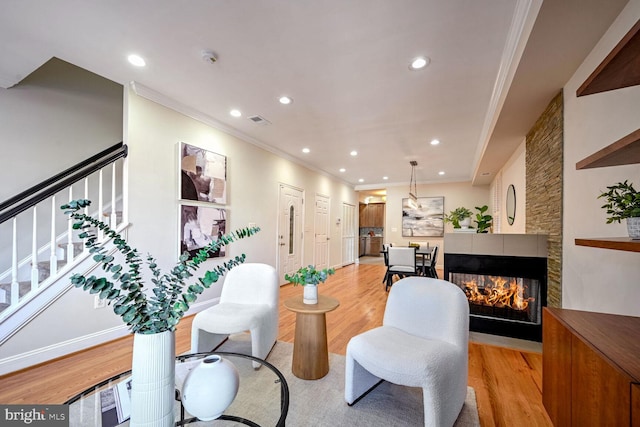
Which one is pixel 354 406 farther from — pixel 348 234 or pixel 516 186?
pixel 348 234

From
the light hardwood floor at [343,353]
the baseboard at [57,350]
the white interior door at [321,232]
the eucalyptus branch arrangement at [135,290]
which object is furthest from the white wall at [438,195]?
the eucalyptus branch arrangement at [135,290]

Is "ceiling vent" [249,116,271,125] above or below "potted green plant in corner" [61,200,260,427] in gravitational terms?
above

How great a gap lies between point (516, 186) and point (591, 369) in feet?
13.0

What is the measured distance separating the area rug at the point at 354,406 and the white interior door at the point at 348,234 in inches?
243

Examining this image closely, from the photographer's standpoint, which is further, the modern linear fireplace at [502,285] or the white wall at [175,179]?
the white wall at [175,179]

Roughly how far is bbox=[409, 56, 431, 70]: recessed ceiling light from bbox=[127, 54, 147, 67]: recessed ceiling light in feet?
8.07

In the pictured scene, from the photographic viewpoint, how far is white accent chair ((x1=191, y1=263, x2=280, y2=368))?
2.14m

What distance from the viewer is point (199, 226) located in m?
3.57

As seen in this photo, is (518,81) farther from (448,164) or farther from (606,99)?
(448,164)

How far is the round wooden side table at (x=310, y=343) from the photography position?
209 centimetres

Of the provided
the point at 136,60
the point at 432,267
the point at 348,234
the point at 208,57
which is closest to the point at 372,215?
the point at 348,234

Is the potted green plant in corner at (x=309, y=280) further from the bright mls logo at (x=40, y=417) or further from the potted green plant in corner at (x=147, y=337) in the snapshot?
the bright mls logo at (x=40, y=417)

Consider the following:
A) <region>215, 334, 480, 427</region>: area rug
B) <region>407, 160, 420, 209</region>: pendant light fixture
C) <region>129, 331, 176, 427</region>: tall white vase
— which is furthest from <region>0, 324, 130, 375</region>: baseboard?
<region>407, 160, 420, 209</region>: pendant light fixture

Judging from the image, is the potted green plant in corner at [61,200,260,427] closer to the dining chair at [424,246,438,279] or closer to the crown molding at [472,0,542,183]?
the crown molding at [472,0,542,183]
